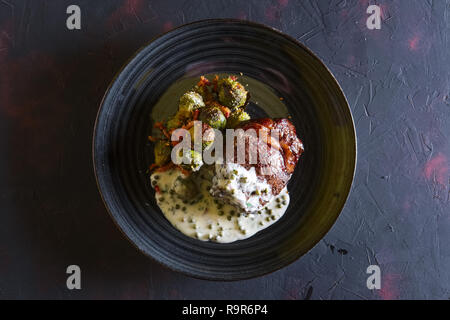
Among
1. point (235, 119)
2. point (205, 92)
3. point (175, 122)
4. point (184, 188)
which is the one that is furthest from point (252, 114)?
point (184, 188)

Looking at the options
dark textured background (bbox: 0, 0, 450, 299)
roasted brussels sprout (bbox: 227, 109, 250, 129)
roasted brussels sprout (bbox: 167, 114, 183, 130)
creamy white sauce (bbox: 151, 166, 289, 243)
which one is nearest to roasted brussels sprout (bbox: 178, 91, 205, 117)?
roasted brussels sprout (bbox: 167, 114, 183, 130)

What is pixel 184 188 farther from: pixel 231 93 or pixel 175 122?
pixel 231 93

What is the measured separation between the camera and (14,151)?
1727 millimetres

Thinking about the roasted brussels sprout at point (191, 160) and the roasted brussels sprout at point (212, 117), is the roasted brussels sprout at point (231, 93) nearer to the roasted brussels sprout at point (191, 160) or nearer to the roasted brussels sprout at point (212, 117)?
the roasted brussels sprout at point (212, 117)

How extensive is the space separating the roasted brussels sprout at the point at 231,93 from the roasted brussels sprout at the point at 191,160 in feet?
0.92

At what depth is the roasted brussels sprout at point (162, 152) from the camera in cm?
161

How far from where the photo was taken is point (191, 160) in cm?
151

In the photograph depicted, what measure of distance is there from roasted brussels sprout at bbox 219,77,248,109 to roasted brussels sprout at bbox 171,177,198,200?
0.39 meters

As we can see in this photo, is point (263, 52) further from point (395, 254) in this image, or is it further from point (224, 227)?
point (395, 254)
